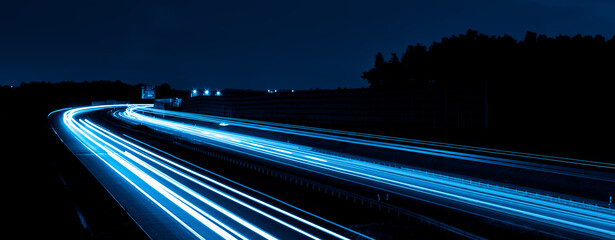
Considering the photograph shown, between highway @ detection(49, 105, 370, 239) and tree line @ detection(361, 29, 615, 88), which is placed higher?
tree line @ detection(361, 29, 615, 88)

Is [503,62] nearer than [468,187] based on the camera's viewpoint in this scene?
No

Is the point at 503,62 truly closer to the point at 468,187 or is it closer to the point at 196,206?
the point at 468,187

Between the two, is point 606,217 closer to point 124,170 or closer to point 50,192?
point 50,192

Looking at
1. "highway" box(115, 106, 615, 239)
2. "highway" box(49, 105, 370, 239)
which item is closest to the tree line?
"highway" box(115, 106, 615, 239)

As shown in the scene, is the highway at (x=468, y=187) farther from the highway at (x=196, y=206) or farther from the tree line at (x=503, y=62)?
the tree line at (x=503, y=62)

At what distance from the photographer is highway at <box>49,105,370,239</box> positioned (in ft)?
38.0

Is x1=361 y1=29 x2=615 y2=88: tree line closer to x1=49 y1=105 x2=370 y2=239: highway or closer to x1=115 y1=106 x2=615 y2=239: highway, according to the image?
x1=115 y1=106 x2=615 y2=239: highway

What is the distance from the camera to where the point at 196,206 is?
46.3ft

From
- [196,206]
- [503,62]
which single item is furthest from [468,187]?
[503,62]

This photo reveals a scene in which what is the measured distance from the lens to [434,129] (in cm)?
2944

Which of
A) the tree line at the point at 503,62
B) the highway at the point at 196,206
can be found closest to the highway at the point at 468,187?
the highway at the point at 196,206

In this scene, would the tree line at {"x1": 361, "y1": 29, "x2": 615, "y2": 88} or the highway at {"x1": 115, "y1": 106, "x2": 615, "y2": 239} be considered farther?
the tree line at {"x1": 361, "y1": 29, "x2": 615, "y2": 88}

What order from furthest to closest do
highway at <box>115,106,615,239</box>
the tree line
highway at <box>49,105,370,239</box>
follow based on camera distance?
the tree line → highway at <box>115,106,615,239</box> → highway at <box>49,105,370,239</box>

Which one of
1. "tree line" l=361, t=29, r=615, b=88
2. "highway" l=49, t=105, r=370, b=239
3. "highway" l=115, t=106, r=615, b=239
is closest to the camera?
"highway" l=49, t=105, r=370, b=239
